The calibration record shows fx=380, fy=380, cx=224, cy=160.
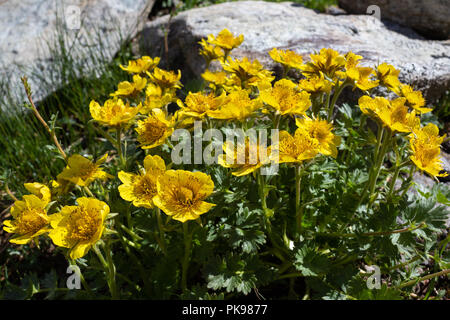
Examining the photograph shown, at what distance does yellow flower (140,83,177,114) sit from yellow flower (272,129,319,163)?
735 millimetres

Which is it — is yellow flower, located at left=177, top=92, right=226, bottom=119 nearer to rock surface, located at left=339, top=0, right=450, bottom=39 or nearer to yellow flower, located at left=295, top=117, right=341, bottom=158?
yellow flower, located at left=295, top=117, right=341, bottom=158

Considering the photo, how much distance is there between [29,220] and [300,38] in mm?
2875

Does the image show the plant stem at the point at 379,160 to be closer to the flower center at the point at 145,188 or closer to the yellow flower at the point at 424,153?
the yellow flower at the point at 424,153

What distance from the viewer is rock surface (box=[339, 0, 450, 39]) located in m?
3.93

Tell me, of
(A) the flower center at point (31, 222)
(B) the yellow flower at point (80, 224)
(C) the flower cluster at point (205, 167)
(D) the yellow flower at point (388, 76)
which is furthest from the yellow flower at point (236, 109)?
(A) the flower center at point (31, 222)

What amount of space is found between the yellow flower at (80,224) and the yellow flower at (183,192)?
0.25 meters

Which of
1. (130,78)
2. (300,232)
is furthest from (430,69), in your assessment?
(130,78)

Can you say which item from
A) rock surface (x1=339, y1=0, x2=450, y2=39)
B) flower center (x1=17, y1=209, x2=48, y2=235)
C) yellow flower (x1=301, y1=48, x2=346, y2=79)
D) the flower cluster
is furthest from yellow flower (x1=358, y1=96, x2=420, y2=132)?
rock surface (x1=339, y1=0, x2=450, y2=39)

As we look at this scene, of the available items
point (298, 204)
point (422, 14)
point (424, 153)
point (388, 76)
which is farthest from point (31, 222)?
point (422, 14)

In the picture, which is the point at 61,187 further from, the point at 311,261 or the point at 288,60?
the point at 288,60

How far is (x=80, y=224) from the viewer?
1577 millimetres

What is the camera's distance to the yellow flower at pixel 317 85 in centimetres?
200
